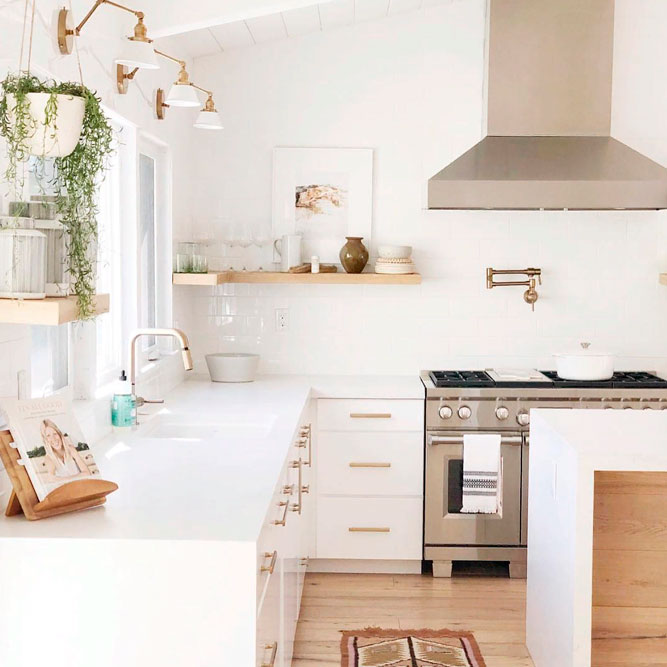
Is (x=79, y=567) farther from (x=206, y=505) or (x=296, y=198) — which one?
(x=296, y=198)

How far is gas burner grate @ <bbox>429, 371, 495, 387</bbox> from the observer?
4578 millimetres

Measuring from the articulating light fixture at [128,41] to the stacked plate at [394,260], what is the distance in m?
1.90

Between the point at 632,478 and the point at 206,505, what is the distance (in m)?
1.47

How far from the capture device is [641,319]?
16.9ft

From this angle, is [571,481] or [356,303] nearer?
[571,481]

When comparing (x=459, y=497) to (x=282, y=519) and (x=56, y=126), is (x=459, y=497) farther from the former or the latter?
(x=56, y=126)

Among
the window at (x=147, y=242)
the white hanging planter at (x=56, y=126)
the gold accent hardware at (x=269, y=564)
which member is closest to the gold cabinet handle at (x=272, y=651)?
the gold accent hardware at (x=269, y=564)

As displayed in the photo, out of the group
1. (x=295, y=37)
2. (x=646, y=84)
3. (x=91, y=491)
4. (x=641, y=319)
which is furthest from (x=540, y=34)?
(x=91, y=491)

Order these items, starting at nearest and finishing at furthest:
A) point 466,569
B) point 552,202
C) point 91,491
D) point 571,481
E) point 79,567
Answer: point 79,567 → point 91,491 → point 571,481 → point 552,202 → point 466,569

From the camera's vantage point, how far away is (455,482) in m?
4.59

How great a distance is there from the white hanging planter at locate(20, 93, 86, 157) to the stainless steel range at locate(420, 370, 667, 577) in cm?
271

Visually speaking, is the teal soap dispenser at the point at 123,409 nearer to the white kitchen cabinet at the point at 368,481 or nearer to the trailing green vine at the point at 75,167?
the trailing green vine at the point at 75,167

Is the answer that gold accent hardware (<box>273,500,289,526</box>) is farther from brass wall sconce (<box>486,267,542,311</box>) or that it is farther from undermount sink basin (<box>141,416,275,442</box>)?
brass wall sconce (<box>486,267,542,311</box>)

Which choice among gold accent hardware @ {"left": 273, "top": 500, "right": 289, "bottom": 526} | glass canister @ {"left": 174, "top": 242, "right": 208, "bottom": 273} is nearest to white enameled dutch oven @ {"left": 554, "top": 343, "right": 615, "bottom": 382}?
glass canister @ {"left": 174, "top": 242, "right": 208, "bottom": 273}
